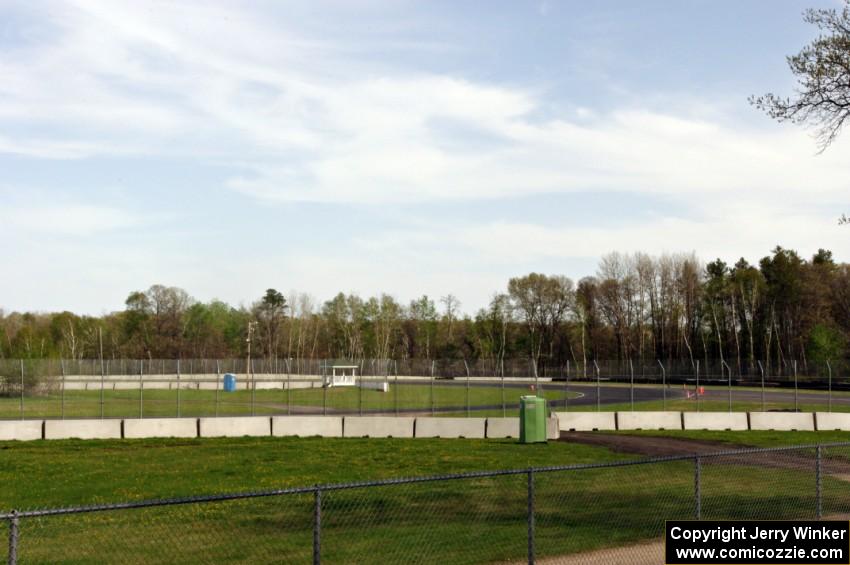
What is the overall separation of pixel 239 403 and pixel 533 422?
30.8 m

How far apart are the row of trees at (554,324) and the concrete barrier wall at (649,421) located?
190 ft

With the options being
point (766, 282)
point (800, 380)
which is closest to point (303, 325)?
point (766, 282)

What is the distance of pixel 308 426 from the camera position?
116ft

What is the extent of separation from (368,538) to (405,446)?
17240 mm

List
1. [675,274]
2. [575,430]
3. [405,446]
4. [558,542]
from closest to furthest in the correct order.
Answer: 1. [558,542]
2. [405,446]
3. [575,430]
4. [675,274]

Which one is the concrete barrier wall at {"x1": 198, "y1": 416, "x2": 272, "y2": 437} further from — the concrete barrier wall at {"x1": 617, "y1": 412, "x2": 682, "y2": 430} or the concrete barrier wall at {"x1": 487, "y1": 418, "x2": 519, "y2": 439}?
the concrete barrier wall at {"x1": 617, "y1": 412, "x2": 682, "y2": 430}

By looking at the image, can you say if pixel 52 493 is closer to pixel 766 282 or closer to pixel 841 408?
pixel 841 408

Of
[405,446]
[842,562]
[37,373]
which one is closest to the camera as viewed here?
[842,562]

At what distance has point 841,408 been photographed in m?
51.9

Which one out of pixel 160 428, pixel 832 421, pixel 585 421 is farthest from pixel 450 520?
pixel 832 421

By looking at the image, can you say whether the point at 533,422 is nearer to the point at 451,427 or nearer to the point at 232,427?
the point at 451,427

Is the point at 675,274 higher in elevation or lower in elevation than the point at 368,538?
higher

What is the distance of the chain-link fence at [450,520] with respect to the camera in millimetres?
12258

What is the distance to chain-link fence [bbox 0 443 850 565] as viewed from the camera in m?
12.3
